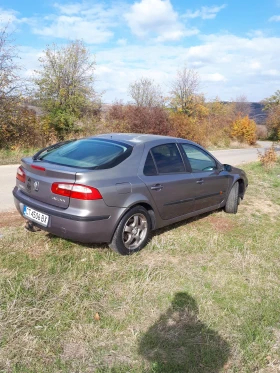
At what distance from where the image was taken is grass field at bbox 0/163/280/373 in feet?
7.72

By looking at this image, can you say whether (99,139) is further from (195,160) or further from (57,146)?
(195,160)

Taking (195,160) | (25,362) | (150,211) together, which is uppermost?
(195,160)

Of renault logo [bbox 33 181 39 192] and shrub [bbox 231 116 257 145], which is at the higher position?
shrub [bbox 231 116 257 145]

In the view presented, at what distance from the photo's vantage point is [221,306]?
3.05 metres

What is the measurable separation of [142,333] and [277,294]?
165 cm

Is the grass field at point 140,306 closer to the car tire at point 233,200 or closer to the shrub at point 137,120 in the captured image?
the car tire at point 233,200

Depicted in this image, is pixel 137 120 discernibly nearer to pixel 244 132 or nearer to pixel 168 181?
pixel 168 181

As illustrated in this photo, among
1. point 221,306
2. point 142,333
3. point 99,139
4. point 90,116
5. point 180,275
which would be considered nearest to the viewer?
point 142,333

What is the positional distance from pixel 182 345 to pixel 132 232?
5.48 ft

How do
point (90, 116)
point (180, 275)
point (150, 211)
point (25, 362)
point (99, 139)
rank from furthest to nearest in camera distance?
point (90, 116)
point (99, 139)
point (150, 211)
point (180, 275)
point (25, 362)

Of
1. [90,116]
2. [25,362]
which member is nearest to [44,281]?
[25,362]

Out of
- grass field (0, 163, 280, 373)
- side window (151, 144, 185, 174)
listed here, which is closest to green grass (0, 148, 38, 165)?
grass field (0, 163, 280, 373)

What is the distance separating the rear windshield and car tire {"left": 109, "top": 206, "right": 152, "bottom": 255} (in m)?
0.68

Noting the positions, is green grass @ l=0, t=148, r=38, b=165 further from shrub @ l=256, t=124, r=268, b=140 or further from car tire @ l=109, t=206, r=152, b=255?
shrub @ l=256, t=124, r=268, b=140
